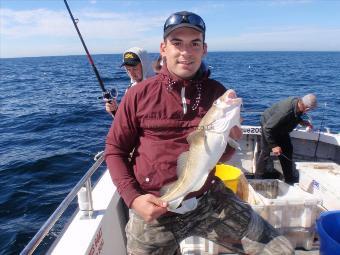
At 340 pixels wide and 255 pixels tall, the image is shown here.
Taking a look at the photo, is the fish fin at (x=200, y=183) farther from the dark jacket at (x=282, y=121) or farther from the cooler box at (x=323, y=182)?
the dark jacket at (x=282, y=121)

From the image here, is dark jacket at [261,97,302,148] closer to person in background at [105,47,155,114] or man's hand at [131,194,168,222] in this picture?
person in background at [105,47,155,114]

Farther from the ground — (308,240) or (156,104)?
(156,104)

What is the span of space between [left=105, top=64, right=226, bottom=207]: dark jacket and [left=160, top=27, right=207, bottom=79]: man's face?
8 centimetres

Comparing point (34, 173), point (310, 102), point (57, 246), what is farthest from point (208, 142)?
point (34, 173)

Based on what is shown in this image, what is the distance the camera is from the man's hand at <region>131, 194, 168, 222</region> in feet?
8.69

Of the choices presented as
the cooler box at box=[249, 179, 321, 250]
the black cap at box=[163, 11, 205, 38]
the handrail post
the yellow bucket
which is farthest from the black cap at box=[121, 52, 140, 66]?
the cooler box at box=[249, 179, 321, 250]

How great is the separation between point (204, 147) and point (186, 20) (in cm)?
104

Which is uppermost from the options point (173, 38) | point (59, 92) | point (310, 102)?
point (173, 38)

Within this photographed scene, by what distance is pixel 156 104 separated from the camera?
282 cm

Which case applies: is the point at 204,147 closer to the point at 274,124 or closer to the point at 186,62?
the point at 186,62

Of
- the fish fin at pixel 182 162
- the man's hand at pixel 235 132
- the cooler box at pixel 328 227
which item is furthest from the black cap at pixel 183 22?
the cooler box at pixel 328 227

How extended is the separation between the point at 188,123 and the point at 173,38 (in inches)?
28.4

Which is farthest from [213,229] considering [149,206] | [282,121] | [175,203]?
[282,121]

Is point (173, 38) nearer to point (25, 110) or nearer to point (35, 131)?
point (35, 131)
